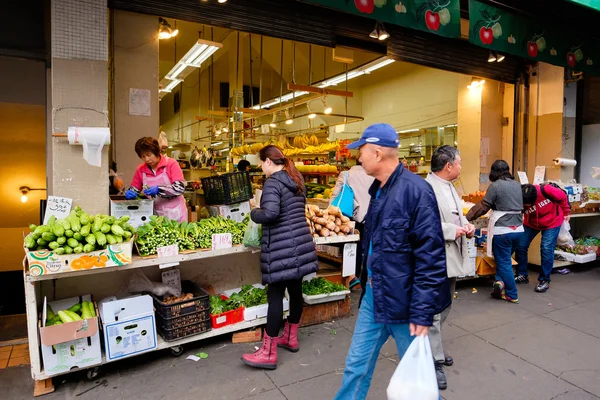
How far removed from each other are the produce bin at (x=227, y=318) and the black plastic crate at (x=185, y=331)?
8 centimetres

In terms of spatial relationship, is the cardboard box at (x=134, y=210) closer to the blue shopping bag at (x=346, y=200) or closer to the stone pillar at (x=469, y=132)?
the blue shopping bag at (x=346, y=200)

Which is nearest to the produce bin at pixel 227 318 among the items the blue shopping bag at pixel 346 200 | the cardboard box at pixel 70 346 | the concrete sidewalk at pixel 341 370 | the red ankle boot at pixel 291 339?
the concrete sidewalk at pixel 341 370

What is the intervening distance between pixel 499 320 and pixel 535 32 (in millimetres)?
4468

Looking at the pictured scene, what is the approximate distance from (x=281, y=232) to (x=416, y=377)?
1.76 metres

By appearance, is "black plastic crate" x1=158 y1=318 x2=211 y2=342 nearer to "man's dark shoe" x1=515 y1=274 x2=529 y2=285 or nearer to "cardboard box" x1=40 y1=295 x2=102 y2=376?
"cardboard box" x1=40 y1=295 x2=102 y2=376

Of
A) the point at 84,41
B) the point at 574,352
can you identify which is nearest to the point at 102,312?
the point at 84,41

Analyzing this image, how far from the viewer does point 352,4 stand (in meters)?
4.56

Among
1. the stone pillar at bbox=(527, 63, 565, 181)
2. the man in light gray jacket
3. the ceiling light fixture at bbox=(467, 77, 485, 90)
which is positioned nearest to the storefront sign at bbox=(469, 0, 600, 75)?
the stone pillar at bbox=(527, 63, 565, 181)

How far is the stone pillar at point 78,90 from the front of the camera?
3.51 m

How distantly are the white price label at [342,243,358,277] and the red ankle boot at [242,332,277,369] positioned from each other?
129 cm

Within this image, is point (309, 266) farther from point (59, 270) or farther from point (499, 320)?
point (499, 320)

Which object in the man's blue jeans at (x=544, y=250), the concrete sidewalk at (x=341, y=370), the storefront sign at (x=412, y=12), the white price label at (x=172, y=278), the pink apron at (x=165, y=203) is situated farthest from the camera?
the man's blue jeans at (x=544, y=250)

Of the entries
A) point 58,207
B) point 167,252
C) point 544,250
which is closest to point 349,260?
point 167,252

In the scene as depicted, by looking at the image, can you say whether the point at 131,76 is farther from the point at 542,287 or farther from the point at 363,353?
the point at 542,287
